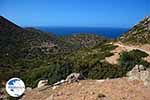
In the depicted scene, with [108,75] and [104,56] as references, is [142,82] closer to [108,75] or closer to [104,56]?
[108,75]

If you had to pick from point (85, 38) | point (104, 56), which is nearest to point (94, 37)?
point (85, 38)

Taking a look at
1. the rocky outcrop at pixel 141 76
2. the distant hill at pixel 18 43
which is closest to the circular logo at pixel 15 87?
the rocky outcrop at pixel 141 76

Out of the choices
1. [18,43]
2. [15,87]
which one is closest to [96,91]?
[15,87]

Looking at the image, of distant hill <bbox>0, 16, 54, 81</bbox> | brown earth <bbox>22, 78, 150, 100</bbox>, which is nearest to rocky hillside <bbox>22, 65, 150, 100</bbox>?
brown earth <bbox>22, 78, 150, 100</bbox>

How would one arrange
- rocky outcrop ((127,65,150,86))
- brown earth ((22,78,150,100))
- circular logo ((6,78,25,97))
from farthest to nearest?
1. rocky outcrop ((127,65,150,86))
2. circular logo ((6,78,25,97))
3. brown earth ((22,78,150,100))

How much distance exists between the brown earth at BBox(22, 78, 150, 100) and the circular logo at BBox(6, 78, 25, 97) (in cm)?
70

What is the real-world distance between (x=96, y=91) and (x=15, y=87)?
3.55 metres

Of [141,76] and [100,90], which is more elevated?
[141,76]

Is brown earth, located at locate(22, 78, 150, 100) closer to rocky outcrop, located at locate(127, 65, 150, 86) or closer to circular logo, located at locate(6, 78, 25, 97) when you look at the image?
rocky outcrop, located at locate(127, 65, 150, 86)

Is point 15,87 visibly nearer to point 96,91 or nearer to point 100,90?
point 96,91

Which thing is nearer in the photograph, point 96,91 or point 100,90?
point 96,91

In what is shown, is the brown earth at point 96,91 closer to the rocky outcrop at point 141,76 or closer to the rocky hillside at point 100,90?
the rocky hillside at point 100,90

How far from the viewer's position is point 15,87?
16.2 m

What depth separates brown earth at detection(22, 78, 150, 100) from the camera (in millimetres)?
15359
